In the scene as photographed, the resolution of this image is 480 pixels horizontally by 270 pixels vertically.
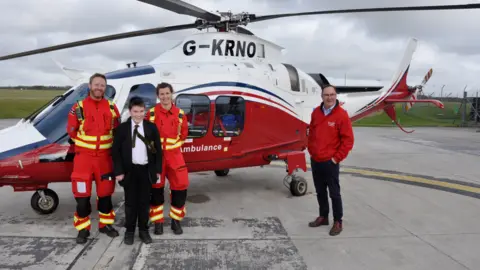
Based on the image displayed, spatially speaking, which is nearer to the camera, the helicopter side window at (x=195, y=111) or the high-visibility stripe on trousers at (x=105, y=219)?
the high-visibility stripe on trousers at (x=105, y=219)

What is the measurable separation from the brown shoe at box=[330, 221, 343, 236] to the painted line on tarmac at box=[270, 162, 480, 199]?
338 centimetres

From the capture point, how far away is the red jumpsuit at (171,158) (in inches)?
171

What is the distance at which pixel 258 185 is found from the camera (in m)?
7.24

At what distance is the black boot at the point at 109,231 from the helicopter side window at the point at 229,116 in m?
2.12

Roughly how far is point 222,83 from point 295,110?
169 centimetres

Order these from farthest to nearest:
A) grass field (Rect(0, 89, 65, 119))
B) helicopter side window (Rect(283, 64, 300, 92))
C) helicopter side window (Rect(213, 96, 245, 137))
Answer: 1. grass field (Rect(0, 89, 65, 119))
2. helicopter side window (Rect(283, 64, 300, 92))
3. helicopter side window (Rect(213, 96, 245, 137))

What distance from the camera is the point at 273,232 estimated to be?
15.2 feet

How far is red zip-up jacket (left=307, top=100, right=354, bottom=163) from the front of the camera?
4.51m

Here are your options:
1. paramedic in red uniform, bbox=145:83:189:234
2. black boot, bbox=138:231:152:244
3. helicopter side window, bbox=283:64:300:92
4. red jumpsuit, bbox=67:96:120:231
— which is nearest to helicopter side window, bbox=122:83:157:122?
paramedic in red uniform, bbox=145:83:189:234

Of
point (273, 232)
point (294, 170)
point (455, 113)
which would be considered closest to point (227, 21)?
point (294, 170)

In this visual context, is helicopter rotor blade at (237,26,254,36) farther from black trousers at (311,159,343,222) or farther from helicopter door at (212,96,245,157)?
black trousers at (311,159,343,222)

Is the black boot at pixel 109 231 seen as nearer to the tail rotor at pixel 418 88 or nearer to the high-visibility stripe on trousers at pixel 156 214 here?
the high-visibility stripe on trousers at pixel 156 214

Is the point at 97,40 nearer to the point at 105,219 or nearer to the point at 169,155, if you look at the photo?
the point at 169,155

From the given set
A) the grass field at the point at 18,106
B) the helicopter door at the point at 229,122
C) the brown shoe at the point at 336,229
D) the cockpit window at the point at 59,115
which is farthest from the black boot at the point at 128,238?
the grass field at the point at 18,106
